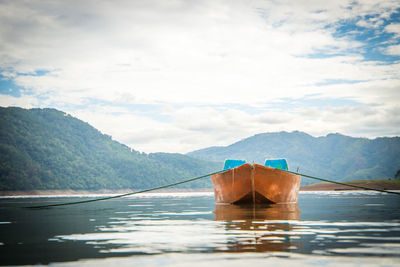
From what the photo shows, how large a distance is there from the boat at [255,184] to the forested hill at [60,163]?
105596 mm

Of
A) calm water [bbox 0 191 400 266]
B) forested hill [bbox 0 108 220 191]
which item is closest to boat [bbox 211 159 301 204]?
calm water [bbox 0 191 400 266]

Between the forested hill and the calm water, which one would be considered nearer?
the calm water

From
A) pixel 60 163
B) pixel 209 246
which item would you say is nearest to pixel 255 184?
pixel 209 246

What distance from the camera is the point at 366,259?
6.71m

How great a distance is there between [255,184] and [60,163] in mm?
141098

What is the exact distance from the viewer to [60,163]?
15512cm

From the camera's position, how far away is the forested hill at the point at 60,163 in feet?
429

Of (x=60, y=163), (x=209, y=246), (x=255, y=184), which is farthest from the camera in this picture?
(x=60, y=163)

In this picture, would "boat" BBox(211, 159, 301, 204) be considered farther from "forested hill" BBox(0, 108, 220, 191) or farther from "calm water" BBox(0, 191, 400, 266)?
"forested hill" BBox(0, 108, 220, 191)

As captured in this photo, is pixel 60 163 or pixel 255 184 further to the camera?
pixel 60 163

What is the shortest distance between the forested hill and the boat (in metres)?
106

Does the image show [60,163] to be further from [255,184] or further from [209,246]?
[209,246]

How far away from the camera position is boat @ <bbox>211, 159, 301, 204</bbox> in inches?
935

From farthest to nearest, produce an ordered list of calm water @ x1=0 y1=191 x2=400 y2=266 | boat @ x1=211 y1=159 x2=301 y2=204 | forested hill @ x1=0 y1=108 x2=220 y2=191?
forested hill @ x1=0 y1=108 x2=220 y2=191, boat @ x1=211 y1=159 x2=301 y2=204, calm water @ x1=0 y1=191 x2=400 y2=266
